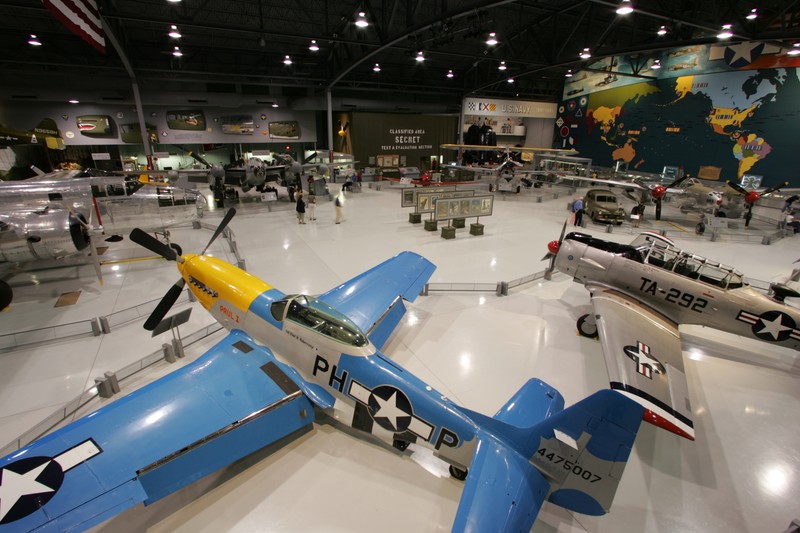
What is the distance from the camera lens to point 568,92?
35.0 m

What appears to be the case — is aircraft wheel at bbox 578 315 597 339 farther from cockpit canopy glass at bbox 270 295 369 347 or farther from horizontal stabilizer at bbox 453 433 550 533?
cockpit canopy glass at bbox 270 295 369 347

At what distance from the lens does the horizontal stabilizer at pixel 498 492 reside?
2928mm

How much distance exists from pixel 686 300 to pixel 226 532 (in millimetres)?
8072

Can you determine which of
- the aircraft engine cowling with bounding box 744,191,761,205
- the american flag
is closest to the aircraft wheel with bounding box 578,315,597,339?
the american flag

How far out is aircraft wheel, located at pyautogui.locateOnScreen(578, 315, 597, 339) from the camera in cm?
736

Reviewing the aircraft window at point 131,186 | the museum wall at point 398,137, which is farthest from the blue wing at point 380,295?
the museum wall at point 398,137

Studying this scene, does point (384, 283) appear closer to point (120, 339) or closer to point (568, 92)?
point (120, 339)

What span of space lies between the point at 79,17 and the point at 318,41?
1261cm

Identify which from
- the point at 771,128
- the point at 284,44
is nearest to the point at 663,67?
the point at 771,128

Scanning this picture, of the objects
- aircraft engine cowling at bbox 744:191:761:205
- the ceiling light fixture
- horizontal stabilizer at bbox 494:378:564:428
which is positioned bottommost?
horizontal stabilizer at bbox 494:378:564:428

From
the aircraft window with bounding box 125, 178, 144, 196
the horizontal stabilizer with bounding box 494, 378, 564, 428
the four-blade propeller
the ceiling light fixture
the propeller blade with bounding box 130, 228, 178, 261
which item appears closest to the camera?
the horizontal stabilizer with bounding box 494, 378, 564, 428

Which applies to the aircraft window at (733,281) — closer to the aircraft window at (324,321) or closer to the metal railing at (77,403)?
the aircraft window at (324,321)

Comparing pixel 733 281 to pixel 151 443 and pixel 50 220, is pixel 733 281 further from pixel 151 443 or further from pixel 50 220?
pixel 50 220

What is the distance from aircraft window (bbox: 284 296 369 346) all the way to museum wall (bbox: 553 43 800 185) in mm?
28722
